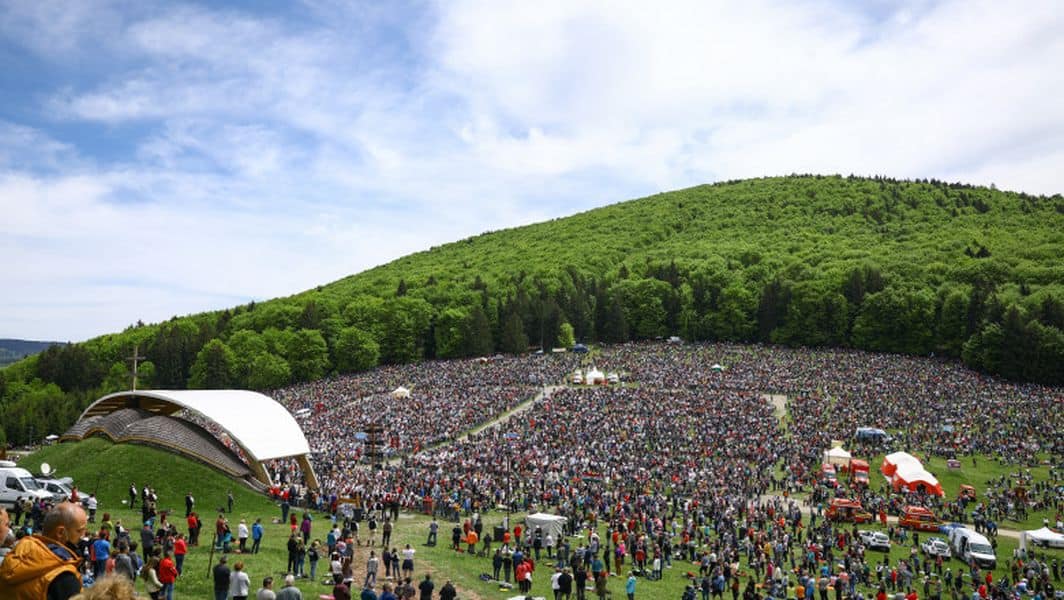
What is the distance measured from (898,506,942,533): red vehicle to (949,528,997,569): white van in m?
2.84

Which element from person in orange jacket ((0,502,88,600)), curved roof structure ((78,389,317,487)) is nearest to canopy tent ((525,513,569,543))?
curved roof structure ((78,389,317,487))

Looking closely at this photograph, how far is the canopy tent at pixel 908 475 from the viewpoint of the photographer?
35656 millimetres

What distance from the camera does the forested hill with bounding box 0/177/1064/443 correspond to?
79.6 meters

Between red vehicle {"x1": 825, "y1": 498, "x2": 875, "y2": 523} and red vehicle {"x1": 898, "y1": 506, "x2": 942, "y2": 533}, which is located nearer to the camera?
red vehicle {"x1": 898, "y1": 506, "x2": 942, "y2": 533}

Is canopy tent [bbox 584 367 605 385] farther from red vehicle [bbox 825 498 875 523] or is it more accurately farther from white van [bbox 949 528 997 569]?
white van [bbox 949 528 997 569]

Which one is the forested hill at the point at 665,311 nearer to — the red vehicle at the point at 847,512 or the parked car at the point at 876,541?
the red vehicle at the point at 847,512

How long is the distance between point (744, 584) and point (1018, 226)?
127 meters

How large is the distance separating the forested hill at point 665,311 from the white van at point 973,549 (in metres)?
47.0

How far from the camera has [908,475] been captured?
36156 mm

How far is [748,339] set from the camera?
96.4 m

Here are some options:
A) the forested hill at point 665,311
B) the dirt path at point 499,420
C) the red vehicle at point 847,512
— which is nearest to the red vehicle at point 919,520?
the red vehicle at point 847,512

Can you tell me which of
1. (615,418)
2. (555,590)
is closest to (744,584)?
(555,590)

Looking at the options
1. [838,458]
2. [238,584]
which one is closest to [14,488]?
[238,584]

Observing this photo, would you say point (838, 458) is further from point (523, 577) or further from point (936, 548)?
point (523, 577)
